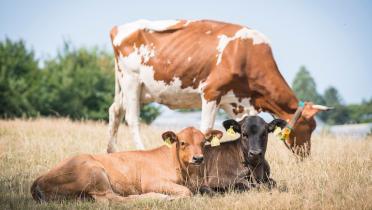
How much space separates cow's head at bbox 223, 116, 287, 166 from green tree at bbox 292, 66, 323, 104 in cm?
7537

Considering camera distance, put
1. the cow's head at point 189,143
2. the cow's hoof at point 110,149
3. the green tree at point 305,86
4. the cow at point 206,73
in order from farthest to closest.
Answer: the green tree at point 305,86 → the cow's hoof at point 110,149 → the cow at point 206,73 → the cow's head at point 189,143

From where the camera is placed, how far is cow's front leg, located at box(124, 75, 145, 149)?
44.8ft

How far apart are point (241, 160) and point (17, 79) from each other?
29802 millimetres

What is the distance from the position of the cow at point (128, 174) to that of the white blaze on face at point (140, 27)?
15.3 feet

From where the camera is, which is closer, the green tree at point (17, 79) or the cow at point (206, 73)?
the cow at point (206, 73)

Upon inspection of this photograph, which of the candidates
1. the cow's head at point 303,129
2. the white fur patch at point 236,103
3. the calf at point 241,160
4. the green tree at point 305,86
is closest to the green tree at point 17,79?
the white fur patch at point 236,103

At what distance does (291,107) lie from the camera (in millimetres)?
12812

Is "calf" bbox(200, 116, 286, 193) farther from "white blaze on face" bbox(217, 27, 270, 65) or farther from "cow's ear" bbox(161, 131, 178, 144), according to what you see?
"white blaze on face" bbox(217, 27, 270, 65)

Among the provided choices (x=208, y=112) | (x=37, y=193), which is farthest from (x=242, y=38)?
(x=37, y=193)

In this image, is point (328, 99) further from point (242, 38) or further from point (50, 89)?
point (242, 38)

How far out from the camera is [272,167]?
1127 cm

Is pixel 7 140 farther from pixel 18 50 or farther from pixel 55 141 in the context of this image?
pixel 18 50

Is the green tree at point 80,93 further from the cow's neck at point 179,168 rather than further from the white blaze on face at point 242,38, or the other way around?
the cow's neck at point 179,168

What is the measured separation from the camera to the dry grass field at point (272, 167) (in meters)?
8.06
